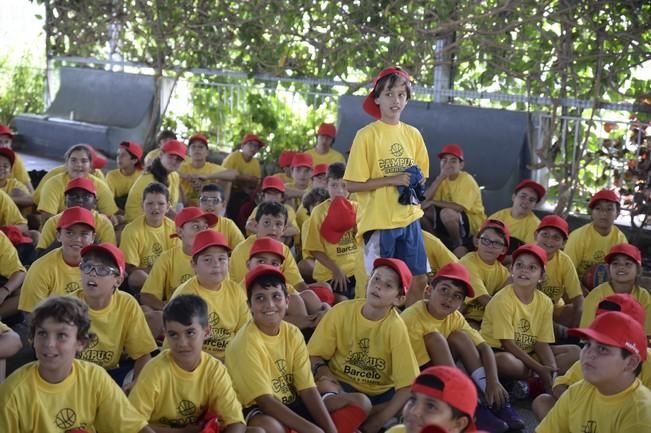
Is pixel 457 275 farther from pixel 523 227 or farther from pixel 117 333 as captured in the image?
pixel 523 227

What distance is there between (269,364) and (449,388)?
4.77ft

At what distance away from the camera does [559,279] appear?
5875 millimetres

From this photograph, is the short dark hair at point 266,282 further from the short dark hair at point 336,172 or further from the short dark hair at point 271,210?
the short dark hair at point 336,172

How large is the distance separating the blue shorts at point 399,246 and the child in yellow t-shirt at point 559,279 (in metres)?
1.10

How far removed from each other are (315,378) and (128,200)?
3.21 metres

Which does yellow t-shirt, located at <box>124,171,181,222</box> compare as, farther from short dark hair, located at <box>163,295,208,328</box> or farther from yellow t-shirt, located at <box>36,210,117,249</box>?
short dark hair, located at <box>163,295,208,328</box>

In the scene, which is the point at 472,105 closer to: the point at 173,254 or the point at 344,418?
the point at 173,254

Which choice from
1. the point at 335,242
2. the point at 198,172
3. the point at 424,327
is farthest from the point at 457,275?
the point at 198,172

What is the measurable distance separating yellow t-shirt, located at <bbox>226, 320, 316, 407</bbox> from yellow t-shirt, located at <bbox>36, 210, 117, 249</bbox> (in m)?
2.22

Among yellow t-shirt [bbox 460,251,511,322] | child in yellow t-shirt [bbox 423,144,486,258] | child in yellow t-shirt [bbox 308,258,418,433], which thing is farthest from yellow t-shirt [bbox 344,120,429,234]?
child in yellow t-shirt [bbox 423,144,486,258]

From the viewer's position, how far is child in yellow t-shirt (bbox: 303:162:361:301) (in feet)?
20.0

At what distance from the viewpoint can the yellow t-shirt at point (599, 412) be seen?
3.38m

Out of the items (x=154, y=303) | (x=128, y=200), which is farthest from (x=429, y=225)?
(x=154, y=303)

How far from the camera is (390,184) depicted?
4.97m
